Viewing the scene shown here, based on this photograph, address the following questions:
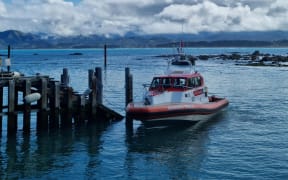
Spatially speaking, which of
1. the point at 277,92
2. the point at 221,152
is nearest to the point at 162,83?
the point at 221,152

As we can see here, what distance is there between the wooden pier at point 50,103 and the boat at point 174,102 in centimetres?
248

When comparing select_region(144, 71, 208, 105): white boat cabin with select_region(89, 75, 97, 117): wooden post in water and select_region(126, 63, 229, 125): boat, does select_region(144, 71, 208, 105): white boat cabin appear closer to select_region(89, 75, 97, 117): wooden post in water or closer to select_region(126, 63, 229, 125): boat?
select_region(126, 63, 229, 125): boat

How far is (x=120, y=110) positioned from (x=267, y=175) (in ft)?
55.1

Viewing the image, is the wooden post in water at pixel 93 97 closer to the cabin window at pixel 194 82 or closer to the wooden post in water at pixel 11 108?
the wooden post in water at pixel 11 108

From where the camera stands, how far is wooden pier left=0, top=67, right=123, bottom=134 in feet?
77.3

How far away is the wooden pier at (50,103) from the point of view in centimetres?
2356

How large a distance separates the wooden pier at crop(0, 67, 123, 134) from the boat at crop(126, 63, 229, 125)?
2483 millimetres

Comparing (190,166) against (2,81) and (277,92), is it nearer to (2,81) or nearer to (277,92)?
(2,81)

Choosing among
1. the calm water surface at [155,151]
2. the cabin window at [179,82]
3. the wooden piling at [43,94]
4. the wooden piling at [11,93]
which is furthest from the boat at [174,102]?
the wooden piling at [11,93]

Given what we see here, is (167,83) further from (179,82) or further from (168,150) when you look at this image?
(168,150)

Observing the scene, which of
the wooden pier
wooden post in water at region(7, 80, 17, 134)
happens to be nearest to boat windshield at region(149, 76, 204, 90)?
the wooden pier

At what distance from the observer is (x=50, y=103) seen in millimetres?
25141

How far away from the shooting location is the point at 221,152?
21500mm

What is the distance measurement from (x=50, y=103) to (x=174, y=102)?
7.33 meters
